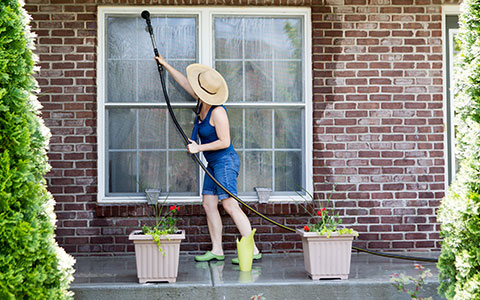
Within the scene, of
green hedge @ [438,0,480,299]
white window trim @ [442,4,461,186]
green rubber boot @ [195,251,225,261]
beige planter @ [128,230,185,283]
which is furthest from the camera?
white window trim @ [442,4,461,186]

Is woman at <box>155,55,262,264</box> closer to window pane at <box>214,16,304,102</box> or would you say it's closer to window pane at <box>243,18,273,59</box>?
window pane at <box>214,16,304,102</box>

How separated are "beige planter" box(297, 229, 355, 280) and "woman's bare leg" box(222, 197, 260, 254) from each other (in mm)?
701

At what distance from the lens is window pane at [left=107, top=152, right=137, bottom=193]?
17.3ft

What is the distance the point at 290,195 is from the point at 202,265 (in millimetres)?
1167

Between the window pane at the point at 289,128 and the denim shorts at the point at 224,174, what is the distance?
694 mm

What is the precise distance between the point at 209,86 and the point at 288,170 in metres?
1.22

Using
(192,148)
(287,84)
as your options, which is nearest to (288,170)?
(287,84)

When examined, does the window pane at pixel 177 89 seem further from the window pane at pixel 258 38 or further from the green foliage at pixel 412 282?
the green foliage at pixel 412 282

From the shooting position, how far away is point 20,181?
9.48ft

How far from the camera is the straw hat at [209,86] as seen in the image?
4.80 metres

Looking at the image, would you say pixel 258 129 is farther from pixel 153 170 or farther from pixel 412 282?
pixel 412 282

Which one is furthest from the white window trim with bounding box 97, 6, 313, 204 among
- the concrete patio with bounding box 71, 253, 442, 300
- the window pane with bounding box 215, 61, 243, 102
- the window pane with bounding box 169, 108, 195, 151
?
the concrete patio with bounding box 71, 253, 442, 300

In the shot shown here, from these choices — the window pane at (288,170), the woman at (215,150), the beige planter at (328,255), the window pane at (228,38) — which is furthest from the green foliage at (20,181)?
the window pane at (288,170)

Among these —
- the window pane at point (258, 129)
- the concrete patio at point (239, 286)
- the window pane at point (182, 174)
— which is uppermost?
the window pane at point (258, 129)
